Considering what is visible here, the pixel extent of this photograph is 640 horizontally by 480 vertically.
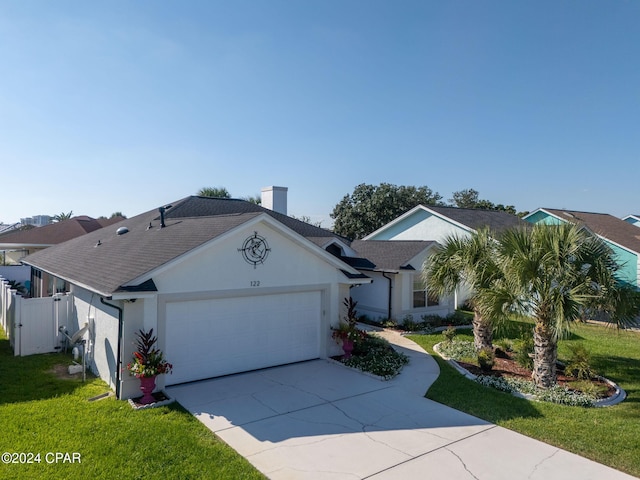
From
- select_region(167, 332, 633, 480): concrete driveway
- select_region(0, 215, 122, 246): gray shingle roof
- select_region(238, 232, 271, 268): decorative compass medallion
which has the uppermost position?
select_region(0, 215, 122, 246): gray shingle roof

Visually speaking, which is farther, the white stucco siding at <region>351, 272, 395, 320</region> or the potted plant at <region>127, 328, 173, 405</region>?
the white stucco siding at <region>351, 272, 395, 320</region>

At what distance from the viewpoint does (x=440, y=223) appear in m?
27.3

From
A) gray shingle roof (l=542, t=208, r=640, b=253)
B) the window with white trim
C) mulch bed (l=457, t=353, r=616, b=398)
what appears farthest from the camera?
gray shingle roof (l=542, t=208, r=640, b=253)

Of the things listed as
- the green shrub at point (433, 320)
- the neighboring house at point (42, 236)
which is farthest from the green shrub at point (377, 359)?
the neighboring house at point (42, 236)

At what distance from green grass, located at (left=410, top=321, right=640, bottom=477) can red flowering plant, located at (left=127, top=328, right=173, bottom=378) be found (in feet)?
20.4

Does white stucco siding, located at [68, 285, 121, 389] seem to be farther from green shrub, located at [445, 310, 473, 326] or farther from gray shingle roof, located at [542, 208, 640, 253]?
gray shingle roof, located at [542, 208, 640, 253]

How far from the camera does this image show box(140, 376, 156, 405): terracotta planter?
8.48 metres

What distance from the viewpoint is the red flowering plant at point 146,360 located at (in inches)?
330

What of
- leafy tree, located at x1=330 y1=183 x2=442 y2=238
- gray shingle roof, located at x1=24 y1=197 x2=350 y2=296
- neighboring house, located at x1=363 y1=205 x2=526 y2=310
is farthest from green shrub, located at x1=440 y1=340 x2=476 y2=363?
leafy tree, located at x1=330 y1=183 x2=442 y2=238

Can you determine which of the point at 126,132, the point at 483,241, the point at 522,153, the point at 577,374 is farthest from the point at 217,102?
the point at 522,153

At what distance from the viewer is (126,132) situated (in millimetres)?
17000

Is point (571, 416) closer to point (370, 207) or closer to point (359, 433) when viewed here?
point (359, 433)

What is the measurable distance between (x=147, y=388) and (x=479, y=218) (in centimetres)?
2560

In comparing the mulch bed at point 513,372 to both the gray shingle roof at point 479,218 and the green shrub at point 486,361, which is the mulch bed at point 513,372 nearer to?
the green shrub at point 486,361
